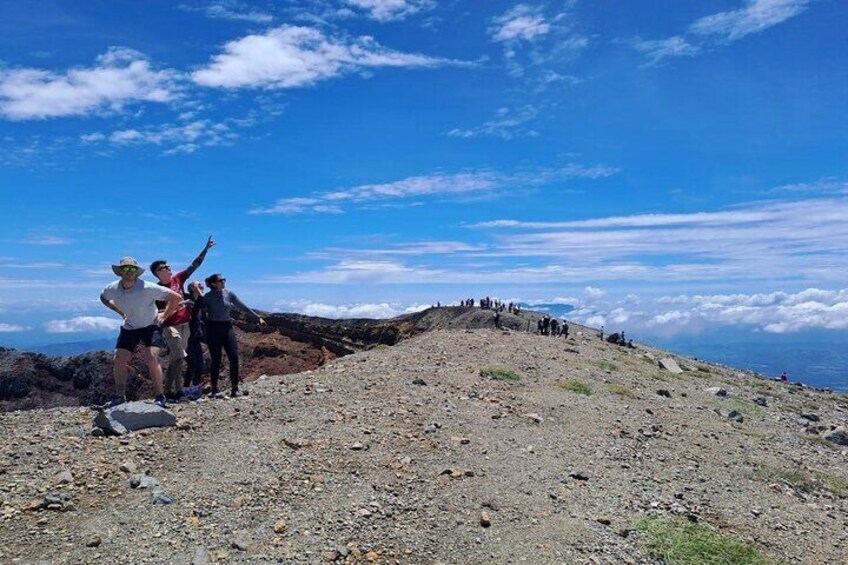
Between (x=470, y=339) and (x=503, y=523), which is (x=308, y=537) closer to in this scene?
(x=503, y=523)

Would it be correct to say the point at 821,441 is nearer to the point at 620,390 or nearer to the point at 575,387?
the point at 620,390

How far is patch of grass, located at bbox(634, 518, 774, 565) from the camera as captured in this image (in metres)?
7.87

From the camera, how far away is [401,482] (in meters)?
8.83

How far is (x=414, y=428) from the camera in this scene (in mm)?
11398

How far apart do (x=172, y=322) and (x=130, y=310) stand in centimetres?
159

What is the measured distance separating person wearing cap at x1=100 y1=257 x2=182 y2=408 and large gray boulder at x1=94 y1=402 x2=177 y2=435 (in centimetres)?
71

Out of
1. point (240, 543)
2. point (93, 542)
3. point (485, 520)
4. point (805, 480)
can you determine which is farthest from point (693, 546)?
point (93, 542)

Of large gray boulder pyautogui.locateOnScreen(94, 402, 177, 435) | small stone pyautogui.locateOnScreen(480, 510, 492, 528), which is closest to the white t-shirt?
large gray boulder pyautogui.locateOnScreen(94, 402, 177, 435)

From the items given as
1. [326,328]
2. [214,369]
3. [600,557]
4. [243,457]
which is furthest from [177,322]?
[326,328]

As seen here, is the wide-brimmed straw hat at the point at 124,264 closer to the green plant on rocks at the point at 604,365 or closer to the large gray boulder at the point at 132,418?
the large gray boulder at the point at 132,418

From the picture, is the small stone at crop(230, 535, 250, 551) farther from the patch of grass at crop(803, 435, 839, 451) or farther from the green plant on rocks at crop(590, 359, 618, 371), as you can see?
the green plant on rocks at crop(590, 359, 618, 371)

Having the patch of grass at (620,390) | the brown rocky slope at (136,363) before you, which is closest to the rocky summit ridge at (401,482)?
the patch of grass at (620,390)

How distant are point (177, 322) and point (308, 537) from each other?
6.89 metres

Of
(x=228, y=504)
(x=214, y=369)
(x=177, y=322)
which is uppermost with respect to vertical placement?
(x=177, y=322)
